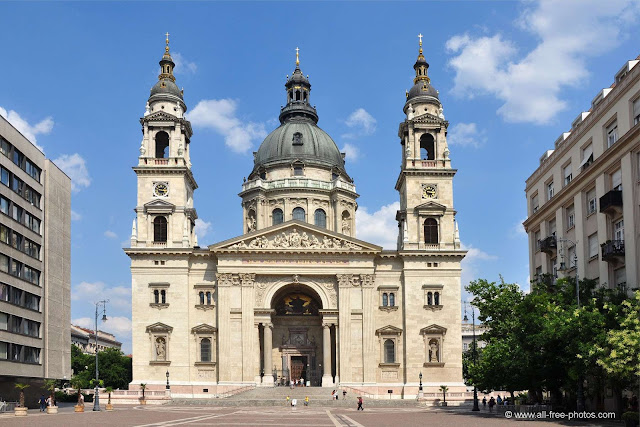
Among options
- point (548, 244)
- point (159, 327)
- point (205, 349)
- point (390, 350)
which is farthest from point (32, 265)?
point (548, 244)

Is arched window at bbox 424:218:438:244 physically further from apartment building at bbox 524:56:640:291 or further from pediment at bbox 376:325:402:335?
apartment building at bbox 524:56:640:291

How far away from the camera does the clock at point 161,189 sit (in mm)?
82375

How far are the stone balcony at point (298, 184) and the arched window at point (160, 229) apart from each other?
16.4 metres

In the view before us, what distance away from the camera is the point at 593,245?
167 feet

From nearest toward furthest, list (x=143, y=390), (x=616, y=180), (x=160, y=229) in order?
(x=616, y=180), (x=143, y=390), (x=160, y=229)

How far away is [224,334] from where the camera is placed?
258ft

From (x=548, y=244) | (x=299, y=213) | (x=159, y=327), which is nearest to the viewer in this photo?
(x=548, y=244)

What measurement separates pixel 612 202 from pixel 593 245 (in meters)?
5.85

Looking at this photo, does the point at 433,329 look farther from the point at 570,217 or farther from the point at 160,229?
the point at 160,229

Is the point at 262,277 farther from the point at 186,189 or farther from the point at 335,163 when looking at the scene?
the point at 335,163

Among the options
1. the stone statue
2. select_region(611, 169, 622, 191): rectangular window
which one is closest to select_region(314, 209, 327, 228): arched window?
the stone statue

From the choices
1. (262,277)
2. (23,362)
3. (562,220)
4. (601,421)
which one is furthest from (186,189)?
(601,421)

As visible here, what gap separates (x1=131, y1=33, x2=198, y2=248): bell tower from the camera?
267 feet

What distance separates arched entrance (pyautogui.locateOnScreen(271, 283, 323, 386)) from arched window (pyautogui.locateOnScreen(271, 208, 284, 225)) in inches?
469
